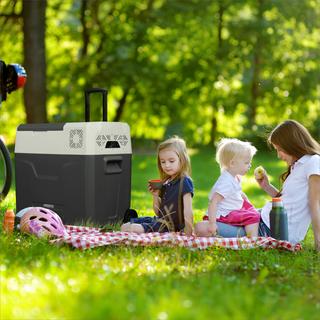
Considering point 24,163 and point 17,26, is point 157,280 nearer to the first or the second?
point 24,163

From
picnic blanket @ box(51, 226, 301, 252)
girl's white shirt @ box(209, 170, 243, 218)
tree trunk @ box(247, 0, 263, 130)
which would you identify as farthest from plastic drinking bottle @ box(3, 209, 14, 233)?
tree trunk @ box(247, 0, 263, 130)

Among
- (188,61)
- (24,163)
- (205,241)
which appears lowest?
(205,241)

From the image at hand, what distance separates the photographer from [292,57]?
17062 mm

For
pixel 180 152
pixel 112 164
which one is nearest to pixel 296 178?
pixel 180 152

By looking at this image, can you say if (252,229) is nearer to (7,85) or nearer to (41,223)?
(41,223)

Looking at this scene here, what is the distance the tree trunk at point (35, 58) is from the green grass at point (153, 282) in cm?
750

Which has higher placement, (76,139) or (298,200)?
(76,139)

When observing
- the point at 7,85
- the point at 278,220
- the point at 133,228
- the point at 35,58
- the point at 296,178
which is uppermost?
the point at 35,58

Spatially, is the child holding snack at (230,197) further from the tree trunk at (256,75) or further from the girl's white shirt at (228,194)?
the tree trunk at (256,75)

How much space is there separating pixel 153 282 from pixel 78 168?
2.02 m

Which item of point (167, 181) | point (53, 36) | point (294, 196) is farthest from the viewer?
point (53, 36)

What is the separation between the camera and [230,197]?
470cm

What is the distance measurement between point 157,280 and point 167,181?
1.86 meters

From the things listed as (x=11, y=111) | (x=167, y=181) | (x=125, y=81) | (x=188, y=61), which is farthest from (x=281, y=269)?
(x=11, y=111)
